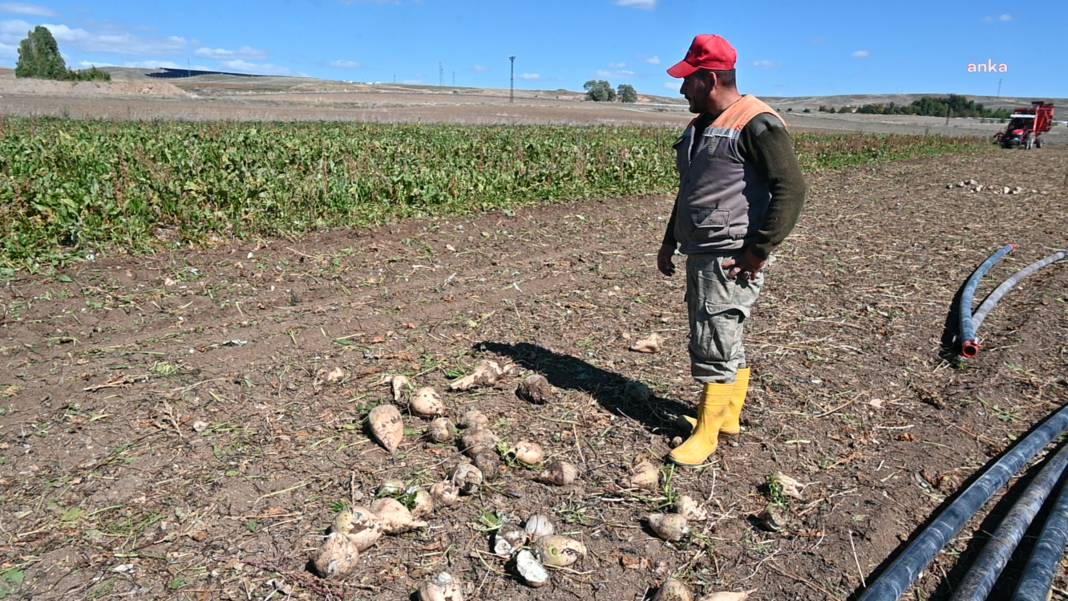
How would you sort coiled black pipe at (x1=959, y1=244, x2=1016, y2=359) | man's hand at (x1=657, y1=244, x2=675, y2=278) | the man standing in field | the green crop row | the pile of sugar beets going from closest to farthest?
the pile of sugar beets → the man standing in field → man's hand at (x1=657, y1=244, x2=675, y2=278) → coiled black pipe at (x1=959, y1=244, x2=1016, y2=359) → the green crop row

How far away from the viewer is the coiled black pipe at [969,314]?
4711 mm

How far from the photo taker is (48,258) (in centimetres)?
596

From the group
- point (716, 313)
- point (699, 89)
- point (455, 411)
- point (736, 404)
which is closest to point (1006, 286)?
point (736, 404)

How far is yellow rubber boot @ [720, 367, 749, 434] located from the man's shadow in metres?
0.22

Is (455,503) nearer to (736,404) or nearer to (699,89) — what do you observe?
(736,404)

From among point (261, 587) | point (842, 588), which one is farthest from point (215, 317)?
point (842, 588)

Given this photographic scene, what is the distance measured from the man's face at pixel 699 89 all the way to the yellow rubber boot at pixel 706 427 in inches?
50.2

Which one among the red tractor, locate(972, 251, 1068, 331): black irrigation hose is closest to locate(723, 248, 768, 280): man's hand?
locate(972, 251, 1068, 331): black irrigation hose

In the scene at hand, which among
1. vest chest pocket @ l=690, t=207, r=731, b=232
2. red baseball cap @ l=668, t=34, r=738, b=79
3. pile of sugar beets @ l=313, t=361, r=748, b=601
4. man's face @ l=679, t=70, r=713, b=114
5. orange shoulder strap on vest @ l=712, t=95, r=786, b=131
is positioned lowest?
Answer: pile of sugar beets @ l=313, t=361, r=748, b=601

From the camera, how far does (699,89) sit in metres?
2.96

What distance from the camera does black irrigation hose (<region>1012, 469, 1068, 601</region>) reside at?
2.29 metres

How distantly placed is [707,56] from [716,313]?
3.62 ft

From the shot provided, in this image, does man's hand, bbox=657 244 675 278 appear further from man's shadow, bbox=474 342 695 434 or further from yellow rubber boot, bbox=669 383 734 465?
man's shadow, bbox=474 342 695 434

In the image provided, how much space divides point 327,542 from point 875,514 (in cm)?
223
